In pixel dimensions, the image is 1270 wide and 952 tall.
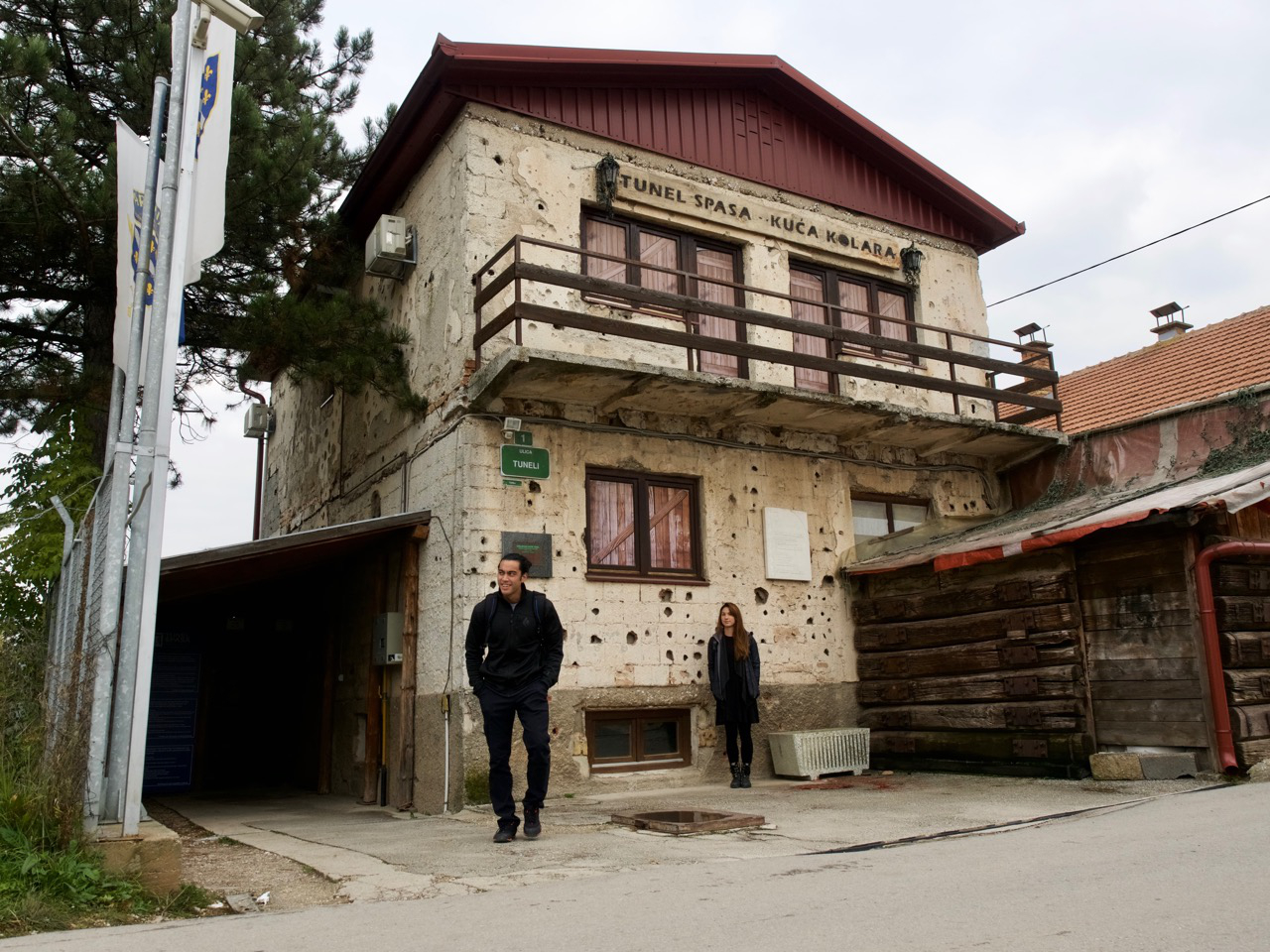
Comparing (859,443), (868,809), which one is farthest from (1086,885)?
(859,443)

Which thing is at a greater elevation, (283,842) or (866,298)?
(866,298)

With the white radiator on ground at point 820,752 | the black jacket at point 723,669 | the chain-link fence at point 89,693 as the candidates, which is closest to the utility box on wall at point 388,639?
the black jacket at point 723,669

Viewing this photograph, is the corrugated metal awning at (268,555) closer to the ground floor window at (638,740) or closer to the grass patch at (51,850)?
the ground floor window at (638,740)

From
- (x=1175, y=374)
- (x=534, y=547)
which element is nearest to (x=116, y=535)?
(x=534, y=547)

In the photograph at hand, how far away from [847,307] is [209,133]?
882 cm

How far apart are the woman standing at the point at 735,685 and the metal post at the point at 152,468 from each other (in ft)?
19.6

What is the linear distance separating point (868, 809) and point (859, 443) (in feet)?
18.8

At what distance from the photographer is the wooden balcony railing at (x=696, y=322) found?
10266 millimetres

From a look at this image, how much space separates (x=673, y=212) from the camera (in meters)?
12.6

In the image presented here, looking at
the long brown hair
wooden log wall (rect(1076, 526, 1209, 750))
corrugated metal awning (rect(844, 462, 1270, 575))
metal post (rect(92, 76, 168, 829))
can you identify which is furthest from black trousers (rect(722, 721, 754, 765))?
metal post (rect(92, 76, 168, 829))

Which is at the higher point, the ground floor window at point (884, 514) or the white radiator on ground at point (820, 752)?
the ground floor window at point (884, 514)

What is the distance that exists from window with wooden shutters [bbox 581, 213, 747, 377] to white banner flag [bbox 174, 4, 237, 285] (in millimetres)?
5553

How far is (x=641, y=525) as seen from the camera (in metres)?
11.3

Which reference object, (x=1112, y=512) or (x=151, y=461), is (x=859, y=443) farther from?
(x=151, y=461)
